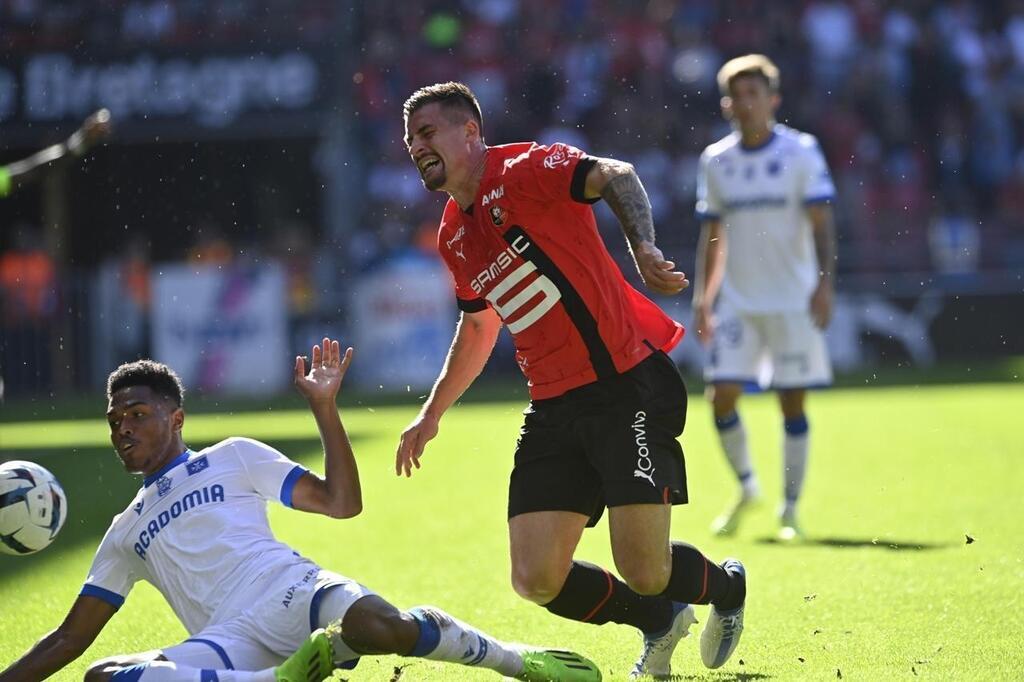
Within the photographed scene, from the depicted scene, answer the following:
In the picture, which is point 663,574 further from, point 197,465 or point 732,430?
point 732,430

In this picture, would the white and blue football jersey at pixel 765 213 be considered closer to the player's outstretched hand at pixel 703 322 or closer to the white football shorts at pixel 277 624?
the player's outstretched hand at pixel 703 322

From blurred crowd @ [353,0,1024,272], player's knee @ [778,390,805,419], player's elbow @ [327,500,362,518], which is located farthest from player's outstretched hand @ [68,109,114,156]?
blurred crowd @ [353,0,1024,272]

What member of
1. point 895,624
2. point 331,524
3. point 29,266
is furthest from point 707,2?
point 895,624

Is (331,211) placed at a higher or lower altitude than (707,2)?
lower

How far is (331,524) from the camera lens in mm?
9891

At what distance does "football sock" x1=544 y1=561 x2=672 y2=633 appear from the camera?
539cm

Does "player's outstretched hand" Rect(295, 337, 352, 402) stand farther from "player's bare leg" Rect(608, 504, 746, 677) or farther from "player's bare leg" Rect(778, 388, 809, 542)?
"player's bare leg" Rect(778, 388, 809, 542)

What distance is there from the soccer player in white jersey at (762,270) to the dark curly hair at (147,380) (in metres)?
4.28

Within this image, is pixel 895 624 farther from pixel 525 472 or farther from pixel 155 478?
pixel 155 478

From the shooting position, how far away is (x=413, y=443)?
222 inches

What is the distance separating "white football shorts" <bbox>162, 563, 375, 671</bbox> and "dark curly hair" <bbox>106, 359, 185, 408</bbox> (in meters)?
0.73

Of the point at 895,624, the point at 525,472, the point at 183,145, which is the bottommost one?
the point at 895,624

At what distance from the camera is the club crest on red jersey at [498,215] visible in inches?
208

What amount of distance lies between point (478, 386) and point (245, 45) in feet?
18.1
